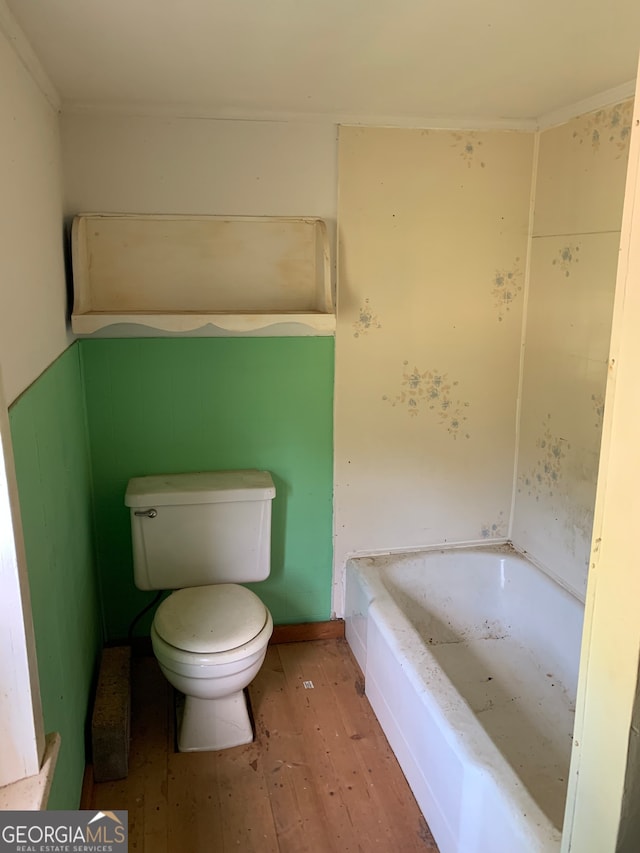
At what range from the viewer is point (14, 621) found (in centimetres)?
113

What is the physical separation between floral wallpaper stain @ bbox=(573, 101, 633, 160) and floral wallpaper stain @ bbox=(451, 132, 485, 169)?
34 cm

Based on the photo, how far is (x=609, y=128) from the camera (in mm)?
2045

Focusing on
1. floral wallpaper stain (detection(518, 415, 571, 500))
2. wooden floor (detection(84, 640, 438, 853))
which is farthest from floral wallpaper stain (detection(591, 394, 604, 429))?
wooden floor (detection(84, 640, 438, 853))

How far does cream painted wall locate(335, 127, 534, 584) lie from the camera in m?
2.38

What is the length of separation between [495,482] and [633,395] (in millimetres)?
1917

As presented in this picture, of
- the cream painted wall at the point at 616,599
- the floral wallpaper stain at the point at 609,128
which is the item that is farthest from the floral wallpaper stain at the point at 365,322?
the cream painted wall at the point at 616,599

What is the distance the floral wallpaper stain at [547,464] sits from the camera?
7.88 feet

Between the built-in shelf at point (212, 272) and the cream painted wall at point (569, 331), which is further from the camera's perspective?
the built-in shelf at point (212, 272)

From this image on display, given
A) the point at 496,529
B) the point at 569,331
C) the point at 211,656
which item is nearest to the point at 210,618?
the point at 211,656

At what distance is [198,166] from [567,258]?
1.28 meters

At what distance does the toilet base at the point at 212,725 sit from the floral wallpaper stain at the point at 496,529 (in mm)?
1178

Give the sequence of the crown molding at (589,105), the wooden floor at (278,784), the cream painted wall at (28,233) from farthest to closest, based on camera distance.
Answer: the crown molding at (589,105) < the wooden floor at (278,784) < the cream painted wall at (28,233)

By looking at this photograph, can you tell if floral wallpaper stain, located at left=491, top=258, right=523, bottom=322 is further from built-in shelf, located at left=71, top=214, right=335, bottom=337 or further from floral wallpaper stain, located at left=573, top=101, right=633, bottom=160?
built-in shelf, located at left=71, top=214, right=335, bottom=337

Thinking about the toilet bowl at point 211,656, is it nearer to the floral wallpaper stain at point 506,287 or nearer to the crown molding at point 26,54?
the floral wallpaper stain at point 506,287
